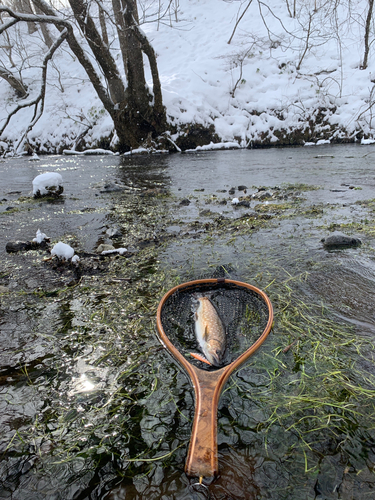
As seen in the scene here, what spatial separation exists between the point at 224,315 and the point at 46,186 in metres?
5.97

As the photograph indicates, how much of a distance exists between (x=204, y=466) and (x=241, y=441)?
25cm

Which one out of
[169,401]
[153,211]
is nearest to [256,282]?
[169,401]

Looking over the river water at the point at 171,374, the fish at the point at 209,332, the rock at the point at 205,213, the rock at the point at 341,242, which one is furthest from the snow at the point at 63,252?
the rock at the point at 341,242

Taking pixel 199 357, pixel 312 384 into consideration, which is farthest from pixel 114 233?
pixel 312 384

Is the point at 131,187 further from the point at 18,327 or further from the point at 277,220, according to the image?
the point at 18,327

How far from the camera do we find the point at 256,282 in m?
2.78

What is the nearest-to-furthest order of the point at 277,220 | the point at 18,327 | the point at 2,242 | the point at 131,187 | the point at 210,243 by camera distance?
the point at 18,327
the point at 210,243
the point at 2,242
the point at 277,220
the point at 131,187

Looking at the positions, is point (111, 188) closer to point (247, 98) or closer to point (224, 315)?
point (224, 315)

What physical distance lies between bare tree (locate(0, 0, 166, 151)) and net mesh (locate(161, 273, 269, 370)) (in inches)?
404

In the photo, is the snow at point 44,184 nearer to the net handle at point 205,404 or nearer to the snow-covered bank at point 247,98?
the net handle at point 205,404

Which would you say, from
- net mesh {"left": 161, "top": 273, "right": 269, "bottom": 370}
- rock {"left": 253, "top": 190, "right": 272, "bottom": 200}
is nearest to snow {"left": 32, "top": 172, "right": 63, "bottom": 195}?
rock {"left": 253, "top": 190, "right": 272, "bottom": 200}

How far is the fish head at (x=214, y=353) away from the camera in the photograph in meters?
1.84

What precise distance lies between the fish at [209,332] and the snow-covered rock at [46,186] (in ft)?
18.7

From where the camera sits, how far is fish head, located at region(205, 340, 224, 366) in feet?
6.03
